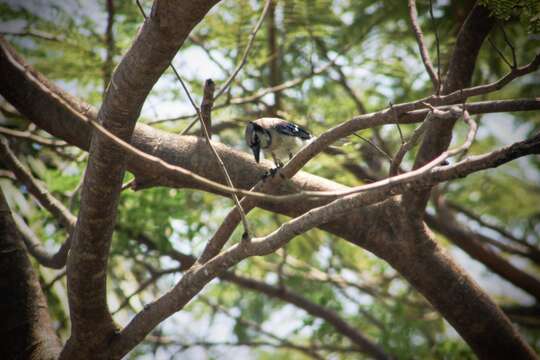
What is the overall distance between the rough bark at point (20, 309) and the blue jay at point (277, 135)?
1.94m

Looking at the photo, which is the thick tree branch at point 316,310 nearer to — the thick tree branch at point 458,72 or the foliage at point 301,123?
the foliage at point 301,123

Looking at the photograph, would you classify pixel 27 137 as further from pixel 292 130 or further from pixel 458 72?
pixel 458 72

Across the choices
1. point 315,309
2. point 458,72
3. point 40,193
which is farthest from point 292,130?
point 40,193

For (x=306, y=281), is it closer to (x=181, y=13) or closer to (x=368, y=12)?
(x=368, y=12)

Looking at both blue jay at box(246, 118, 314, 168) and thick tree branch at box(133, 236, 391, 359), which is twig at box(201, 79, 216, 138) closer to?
blue jay at box(246, 118, 314, 168)

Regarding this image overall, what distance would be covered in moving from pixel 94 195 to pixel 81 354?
962 mm

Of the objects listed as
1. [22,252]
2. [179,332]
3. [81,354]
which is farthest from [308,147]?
[179,332]

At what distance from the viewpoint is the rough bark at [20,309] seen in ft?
9.61

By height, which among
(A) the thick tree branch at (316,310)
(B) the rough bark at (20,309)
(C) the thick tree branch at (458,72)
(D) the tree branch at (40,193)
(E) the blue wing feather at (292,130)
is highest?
(E) the blue wing feather at (292,130)

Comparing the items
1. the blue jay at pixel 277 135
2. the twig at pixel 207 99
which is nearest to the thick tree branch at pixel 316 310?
the blue jay at pixel 277 135

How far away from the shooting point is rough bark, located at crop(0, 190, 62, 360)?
2.93m

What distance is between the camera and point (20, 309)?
299 cm

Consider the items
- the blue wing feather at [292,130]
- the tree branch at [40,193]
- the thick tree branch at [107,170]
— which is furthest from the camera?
the blue wing feather at [292,130]

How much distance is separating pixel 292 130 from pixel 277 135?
0.45 ft
